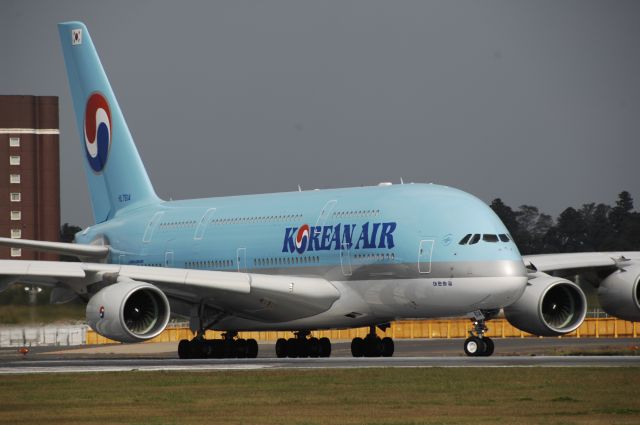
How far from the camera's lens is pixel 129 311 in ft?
127

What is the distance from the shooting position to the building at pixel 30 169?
5217 inches

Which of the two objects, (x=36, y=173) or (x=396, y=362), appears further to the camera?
(x=36, y=173)

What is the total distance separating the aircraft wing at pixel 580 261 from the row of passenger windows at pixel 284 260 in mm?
5984

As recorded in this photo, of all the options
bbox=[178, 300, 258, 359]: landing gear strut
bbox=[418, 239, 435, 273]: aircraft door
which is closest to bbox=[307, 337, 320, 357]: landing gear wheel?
bbox=[178, 300, 258, 359]: landing gear strut

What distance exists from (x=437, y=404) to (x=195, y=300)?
17975mm

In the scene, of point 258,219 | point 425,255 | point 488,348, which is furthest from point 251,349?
point 488,348

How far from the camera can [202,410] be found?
24094 millimetres

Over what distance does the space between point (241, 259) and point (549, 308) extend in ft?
30.5

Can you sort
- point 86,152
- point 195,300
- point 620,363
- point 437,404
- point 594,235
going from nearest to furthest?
1. point 437,404
2. point 620,363
3. point 195,300
4. point 86,152
5. point 594,235

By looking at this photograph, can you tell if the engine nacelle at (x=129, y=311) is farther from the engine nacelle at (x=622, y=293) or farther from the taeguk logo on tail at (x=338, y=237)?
the engine nacelle at (x=622, y=293)

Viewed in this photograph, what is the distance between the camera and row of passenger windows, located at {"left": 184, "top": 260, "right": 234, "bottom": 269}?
1750 inches

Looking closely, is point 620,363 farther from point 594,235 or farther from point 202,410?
point 594,235

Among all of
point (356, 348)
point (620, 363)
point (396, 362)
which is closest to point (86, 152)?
point (356, 348)

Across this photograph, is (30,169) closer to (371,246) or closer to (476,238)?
(371,246)
